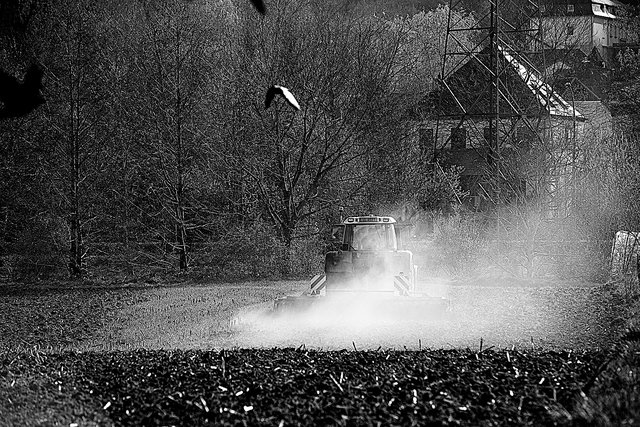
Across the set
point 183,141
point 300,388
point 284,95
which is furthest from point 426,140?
point 300,388

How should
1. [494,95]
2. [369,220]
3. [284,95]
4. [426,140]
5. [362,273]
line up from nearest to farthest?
[284,95], [362,273], [369,220], [494,95], [426,140]

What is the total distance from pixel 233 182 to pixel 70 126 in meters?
6.00

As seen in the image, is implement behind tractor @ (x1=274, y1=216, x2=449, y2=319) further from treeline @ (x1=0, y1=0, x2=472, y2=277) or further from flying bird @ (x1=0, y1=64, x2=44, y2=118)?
treeline @ (x1=0, y1=0, x2=472, y2=277)

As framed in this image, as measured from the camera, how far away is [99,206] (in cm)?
3067

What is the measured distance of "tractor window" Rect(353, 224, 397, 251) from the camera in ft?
58.9

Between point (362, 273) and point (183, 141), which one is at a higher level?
point (183, 141)

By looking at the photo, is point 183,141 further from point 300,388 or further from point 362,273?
point 300,388

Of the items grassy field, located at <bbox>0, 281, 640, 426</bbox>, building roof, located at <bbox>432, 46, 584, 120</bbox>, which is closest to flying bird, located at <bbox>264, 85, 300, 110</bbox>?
grassy field, located at <bbox>0, 281, 640, 426</bbox>

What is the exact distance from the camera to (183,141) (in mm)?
31156

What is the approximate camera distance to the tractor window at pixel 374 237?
1795 centimetres

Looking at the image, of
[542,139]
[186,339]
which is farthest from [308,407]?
[542,139]

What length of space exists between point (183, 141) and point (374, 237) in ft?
48.3

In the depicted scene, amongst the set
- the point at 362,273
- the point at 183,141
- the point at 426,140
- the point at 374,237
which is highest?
the point at 426,140

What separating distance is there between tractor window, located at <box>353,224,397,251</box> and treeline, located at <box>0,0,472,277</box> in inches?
432
